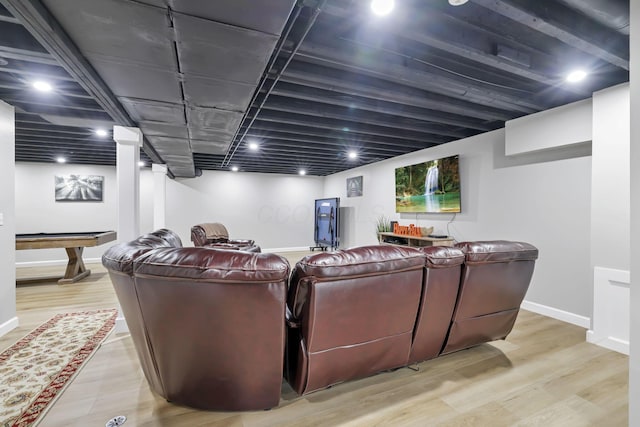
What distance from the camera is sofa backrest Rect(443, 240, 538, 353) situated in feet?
6.56

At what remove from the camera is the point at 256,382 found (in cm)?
157

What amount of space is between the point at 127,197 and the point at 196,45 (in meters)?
1.99

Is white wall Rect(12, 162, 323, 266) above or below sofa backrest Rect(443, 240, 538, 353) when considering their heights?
above

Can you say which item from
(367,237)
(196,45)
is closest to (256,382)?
(196,45)

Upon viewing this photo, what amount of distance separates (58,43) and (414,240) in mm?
4692

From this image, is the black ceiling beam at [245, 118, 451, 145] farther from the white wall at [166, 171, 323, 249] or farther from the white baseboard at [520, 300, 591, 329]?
the white wall at [166, 171, 323, 249]

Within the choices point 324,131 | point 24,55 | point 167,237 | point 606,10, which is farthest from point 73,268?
point 606,10

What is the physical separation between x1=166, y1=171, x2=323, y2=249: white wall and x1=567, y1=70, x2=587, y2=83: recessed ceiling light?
659 cm

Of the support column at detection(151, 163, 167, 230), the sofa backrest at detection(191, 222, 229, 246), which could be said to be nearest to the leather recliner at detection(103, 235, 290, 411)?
the sofa backrest at detection(191, 222, 229, 246)

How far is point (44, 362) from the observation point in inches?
88.0

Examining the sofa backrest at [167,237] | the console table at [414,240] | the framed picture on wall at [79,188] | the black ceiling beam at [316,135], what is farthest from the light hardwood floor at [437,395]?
the framed picture on wall at [79,188]

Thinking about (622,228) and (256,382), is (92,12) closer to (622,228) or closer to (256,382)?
(256,382)

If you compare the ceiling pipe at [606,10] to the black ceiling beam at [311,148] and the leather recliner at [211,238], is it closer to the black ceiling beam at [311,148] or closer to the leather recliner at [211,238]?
the black ceiling beam at [311,148]

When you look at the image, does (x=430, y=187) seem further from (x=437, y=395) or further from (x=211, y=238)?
(x=211, y=238)
